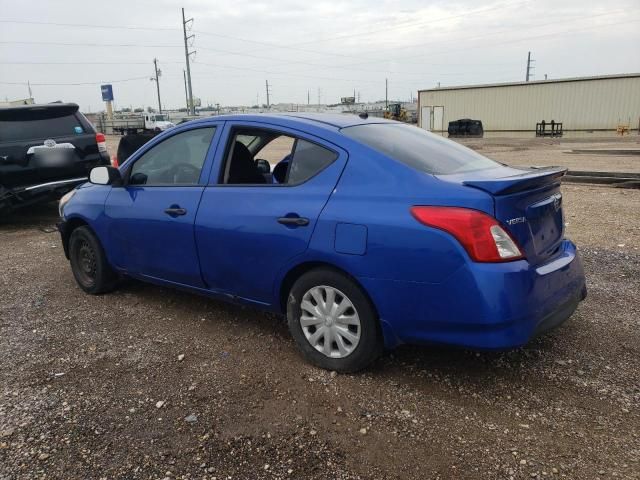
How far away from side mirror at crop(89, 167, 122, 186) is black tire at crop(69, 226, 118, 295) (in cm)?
61

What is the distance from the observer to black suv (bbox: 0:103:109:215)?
7438 mm

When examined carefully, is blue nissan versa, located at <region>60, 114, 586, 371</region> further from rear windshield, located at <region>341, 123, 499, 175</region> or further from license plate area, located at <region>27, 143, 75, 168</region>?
license plate area, located at <region>27, 143, 75, 168</region>

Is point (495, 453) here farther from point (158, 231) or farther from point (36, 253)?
point (36, 253)

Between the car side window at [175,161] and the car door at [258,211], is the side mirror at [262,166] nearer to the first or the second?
the car door at [258,211]

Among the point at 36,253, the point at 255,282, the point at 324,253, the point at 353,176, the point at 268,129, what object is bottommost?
the point at 36,253

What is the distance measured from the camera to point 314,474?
2.46m

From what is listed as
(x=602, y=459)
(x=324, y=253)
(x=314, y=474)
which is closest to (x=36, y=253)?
(x=324, y=253)

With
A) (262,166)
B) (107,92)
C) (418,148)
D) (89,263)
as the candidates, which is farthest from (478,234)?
(107,92)

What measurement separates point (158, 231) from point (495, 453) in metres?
2.76

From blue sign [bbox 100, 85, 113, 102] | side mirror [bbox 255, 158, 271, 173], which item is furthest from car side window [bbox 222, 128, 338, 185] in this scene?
blue sign [bbox 100, 85, 113, 102]

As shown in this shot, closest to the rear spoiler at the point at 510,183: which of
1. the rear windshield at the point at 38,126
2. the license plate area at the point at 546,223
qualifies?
the license plate area at the point at 546,223

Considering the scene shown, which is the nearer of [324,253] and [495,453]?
[495,453]

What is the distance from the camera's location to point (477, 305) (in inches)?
106

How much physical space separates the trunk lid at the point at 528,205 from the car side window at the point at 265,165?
804mm
